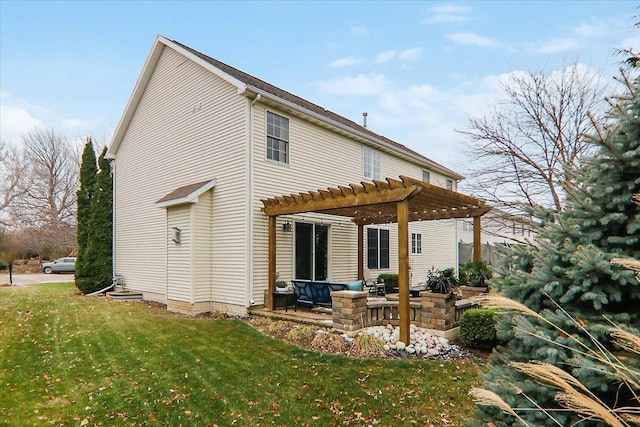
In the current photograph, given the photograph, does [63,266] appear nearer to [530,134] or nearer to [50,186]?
[50,186]

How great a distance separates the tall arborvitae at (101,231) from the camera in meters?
14.1

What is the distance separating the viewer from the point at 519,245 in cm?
246

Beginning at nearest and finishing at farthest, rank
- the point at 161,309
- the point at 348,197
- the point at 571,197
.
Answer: the point at 571,197 → the point at 348,197 → the point at 161,309

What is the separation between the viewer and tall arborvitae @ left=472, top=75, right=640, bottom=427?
176 centimetres

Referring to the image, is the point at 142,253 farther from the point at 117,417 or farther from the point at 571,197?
the point at 571,197

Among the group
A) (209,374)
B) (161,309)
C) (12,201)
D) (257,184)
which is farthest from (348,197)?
(12,201)

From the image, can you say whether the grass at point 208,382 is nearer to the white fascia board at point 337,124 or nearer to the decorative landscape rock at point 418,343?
the decorative landscape rock at point 418,343

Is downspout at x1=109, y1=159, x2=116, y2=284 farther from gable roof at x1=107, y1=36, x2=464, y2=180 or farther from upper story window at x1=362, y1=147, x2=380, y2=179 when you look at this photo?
upper story window at x1=362, y1=147, x2=380, y2=179

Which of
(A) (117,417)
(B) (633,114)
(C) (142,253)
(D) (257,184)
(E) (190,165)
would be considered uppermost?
(E) (190,165)

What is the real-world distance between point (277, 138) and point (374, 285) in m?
5.54

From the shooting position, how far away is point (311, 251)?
11062 millimetres

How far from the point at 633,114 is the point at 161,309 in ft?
37.3

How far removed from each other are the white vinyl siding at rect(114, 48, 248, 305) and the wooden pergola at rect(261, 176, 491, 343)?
1.10 metres

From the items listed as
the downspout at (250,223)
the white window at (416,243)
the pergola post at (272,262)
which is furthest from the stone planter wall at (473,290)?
the white window at (416,243)
